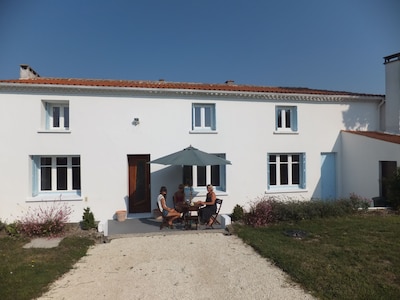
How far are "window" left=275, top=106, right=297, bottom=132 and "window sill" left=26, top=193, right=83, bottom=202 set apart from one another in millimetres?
9922

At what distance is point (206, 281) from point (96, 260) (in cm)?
313

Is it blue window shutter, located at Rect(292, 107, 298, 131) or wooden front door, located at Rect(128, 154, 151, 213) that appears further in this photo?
blue window shutter, located at Rect(292, 107, 298, 131)

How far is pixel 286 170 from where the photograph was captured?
44.0 feet

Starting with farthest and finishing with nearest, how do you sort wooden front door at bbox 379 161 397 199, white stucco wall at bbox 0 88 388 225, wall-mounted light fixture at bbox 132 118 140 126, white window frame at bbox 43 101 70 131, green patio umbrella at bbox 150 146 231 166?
wooden front door at bbox 379 161 397 199 → wall-mounted light fixture at bbox 132 118 140 126 → white window frame at bbox 43 101 70 131 → white stucco wall at bbox 0 88 388 225 → green patio umbrella at bbox 150 146 231 166

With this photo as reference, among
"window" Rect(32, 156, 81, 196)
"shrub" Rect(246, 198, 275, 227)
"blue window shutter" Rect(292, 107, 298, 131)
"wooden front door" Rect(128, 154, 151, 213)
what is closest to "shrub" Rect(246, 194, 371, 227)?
"shrub" Rect(246, 198, 275, 227)

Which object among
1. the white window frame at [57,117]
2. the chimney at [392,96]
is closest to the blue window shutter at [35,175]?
the white window frame at [57,117]

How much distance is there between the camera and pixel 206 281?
5.53m

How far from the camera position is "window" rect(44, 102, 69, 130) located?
1141 centimetres

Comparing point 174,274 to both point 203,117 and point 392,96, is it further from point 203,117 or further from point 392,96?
point 392,96

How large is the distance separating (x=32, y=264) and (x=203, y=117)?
8.67 metres

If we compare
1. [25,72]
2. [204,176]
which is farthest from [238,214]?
[25,72]

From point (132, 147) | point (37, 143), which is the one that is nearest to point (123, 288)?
point (132, 147)

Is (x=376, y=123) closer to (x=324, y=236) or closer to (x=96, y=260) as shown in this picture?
(x=324, y=236)

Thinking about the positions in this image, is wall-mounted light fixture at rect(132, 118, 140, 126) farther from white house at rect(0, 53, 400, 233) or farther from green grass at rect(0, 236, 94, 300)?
green grass at rect(0, 236, 94, 300)
